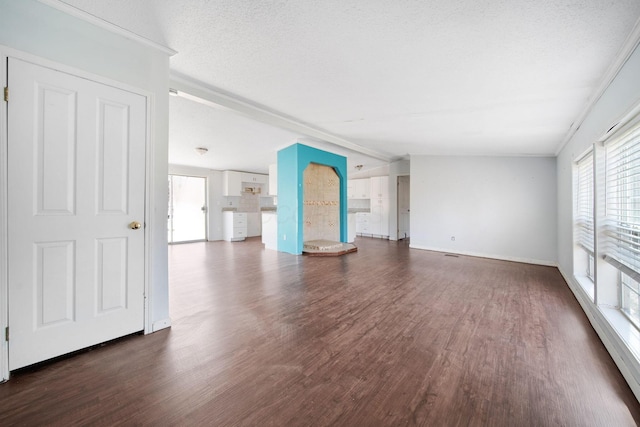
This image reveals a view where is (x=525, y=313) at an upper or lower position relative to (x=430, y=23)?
lower

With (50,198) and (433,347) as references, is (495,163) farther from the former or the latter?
(50,198)

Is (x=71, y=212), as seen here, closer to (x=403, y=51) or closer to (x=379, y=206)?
(x=403, y=51)

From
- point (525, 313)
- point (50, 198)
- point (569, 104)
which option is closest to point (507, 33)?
point (569, 104)

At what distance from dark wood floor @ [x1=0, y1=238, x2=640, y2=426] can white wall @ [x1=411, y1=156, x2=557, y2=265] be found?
2.38 metres

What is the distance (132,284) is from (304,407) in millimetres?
1748

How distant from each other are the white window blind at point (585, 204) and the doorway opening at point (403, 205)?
5.14m

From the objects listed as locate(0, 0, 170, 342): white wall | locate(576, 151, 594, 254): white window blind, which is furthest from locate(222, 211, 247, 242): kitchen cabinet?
locate(576, 151, 594, 254): white window blind

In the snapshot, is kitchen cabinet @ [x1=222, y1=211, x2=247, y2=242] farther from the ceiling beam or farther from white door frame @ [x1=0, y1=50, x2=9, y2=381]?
white door frame @ [x1=0, y1=50, x2=9, y2=381]

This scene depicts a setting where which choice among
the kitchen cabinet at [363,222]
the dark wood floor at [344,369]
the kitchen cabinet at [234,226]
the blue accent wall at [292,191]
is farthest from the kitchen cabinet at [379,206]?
the dark wood floor at [344,369]

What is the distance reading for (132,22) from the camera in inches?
75.5

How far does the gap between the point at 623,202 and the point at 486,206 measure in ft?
12.6

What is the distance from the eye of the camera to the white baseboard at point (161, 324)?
2.22 m

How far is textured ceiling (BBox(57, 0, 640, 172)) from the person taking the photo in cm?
166

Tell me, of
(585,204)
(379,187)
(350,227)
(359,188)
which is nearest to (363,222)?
(359,188)
